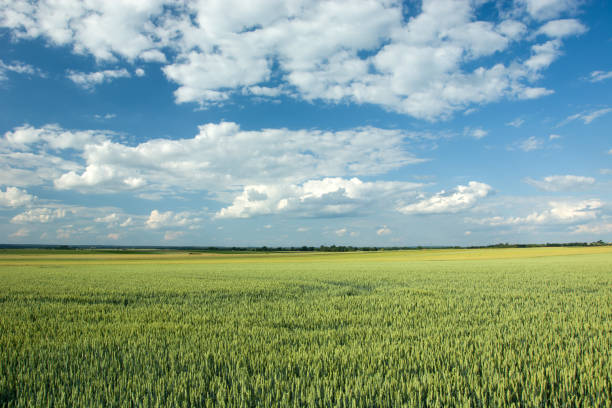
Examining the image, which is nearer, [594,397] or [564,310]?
[594,397]

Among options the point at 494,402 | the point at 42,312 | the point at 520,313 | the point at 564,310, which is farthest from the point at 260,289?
the point at 494,402

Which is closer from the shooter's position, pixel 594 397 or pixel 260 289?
pixel 594 397

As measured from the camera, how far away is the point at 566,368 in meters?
4.34

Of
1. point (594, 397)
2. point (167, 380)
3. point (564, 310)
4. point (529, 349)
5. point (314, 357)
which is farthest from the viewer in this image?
point (564, 310)

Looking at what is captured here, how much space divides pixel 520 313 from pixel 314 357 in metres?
6.29

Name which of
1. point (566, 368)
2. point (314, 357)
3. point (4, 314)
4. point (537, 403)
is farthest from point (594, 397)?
point (4, 314)

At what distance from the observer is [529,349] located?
5207 mm

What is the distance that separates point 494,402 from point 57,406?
4649 millimetres

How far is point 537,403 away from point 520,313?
5625 mm

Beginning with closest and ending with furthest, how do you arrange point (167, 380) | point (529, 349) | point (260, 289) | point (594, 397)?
point (594, 397), point (167, 380), point (529, 349), point (260, 289)

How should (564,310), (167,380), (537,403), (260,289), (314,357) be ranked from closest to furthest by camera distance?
(537,403) → (167,380) → (314,357) → (564,310) → (260,289)

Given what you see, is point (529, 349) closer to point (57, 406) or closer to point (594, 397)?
point (594, 397)

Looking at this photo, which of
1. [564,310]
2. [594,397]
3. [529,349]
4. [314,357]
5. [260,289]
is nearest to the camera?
[594,397]

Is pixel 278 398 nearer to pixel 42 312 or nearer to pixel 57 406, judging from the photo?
pixel 57 406
